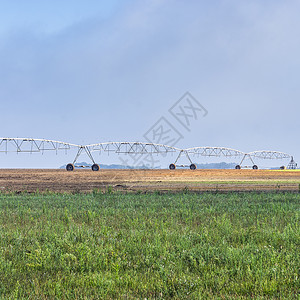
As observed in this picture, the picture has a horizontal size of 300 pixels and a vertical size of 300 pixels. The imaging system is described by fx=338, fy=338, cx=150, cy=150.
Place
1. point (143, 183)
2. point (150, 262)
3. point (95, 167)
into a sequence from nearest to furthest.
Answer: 1. point (150, 262)
2. point (143, 183)
3. point (95, 167)

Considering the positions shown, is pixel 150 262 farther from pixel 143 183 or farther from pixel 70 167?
pixel 70 167

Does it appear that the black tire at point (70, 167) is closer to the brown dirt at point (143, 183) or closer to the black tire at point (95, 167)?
the black tire at point (95, 167)

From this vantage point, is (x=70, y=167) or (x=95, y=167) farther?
(x=95, y=167)

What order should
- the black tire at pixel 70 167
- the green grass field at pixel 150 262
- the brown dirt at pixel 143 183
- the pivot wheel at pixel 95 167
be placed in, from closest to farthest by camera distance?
1. the green grass field at pixel 150 262
2. the brown dirt at pixel 143 183
3. the black tire at pixel 70 167
4. the pivot wheel at pixel 95 167

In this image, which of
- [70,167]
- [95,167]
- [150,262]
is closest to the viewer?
[150,262]

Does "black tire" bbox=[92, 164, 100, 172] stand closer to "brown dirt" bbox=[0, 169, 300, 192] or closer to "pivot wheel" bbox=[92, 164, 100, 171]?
"pivot wheel" bbox=[92, 164, 100, 171]

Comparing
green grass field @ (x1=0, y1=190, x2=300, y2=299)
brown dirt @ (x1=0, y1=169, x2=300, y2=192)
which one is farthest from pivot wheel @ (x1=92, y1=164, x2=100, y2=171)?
green grass field @ (x1=0, y1=190, x2=300, y2=299)

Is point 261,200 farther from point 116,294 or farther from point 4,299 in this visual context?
point 4,299

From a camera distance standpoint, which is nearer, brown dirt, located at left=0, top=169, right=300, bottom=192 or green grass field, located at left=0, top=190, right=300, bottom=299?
green grass field, located at left=0, top=190, right=300, bottom=299

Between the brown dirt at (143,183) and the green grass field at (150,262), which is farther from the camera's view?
the brown dirt at (143,183)

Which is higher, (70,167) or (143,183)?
(70,167)

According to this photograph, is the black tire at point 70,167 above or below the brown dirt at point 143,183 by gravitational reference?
above

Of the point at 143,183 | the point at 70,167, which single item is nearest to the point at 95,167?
the point at 70,167

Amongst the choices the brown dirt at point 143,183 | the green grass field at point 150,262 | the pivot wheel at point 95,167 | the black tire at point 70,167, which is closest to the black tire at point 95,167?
the pivot wheel at point 95,167
